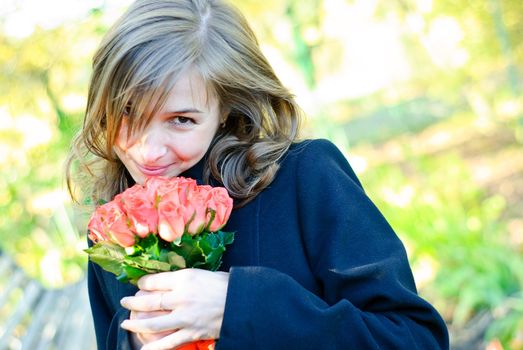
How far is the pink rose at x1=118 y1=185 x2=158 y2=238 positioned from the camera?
1.67m

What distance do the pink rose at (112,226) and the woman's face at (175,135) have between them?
19 centimetres

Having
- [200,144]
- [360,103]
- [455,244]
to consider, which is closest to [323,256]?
[200,144]

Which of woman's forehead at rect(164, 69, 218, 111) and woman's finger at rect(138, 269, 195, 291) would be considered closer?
woman's finger at rect(138, 269, 195, 291)

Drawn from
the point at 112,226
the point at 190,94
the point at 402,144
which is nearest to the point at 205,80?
the point at 190,94

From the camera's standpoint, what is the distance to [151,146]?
1.87 metres

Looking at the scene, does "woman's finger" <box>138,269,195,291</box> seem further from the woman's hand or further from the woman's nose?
the woman's nose

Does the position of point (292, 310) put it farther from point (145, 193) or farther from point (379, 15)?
point (379, 15)

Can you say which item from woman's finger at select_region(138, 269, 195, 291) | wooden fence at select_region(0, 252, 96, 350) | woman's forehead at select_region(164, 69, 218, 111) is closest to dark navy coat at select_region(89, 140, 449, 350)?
woman's finger at select_region(138, 269, 195, 291)

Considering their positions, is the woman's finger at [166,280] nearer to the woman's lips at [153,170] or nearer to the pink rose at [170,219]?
the pink rose at [170,219]

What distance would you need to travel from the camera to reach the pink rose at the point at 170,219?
166cm

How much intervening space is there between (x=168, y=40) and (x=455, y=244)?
12.9 ft

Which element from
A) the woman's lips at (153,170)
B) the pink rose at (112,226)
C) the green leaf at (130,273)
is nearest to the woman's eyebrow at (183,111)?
the woman's lips at (153,170)

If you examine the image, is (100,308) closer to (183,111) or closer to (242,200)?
(242,200)

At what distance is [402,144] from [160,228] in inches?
225
